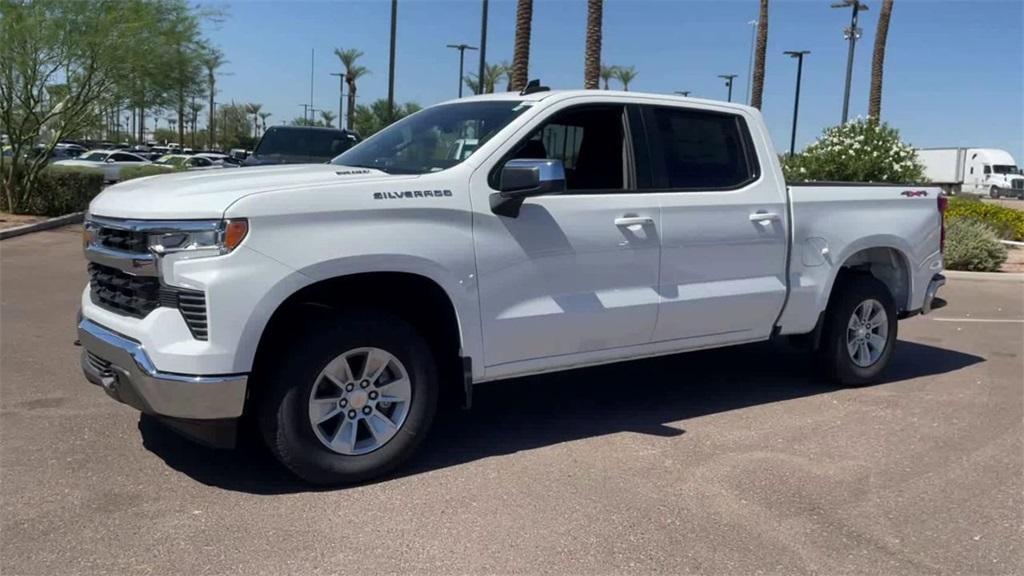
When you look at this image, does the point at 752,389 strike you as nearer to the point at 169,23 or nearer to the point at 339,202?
the point at 339,202

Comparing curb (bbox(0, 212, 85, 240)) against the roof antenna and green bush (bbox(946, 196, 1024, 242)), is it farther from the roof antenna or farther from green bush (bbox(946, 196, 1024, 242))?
green bush (bbox(946, 196, 1024, 242))

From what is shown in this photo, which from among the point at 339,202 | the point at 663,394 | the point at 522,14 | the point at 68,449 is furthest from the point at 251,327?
the point at 522,14

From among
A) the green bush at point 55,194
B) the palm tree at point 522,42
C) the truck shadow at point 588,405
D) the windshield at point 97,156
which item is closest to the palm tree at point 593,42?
the palm tree at point 522,42

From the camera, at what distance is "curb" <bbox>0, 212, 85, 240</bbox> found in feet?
46.5

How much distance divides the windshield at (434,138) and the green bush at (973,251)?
1087cm

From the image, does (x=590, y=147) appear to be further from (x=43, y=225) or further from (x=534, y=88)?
(x=43, y=225)

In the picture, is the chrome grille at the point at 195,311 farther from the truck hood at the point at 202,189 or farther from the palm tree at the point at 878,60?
the palm tree at the point at 878,60

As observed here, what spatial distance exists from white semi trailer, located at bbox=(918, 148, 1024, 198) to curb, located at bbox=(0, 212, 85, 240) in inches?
1951

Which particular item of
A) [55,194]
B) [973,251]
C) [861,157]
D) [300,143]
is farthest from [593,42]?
[55,194]

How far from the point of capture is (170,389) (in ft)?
13.2

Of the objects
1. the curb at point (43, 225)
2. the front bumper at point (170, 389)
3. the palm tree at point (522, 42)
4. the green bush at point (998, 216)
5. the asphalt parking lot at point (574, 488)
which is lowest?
the asphalt parking lot at point (574, 488)

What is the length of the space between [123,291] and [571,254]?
7.49 feet

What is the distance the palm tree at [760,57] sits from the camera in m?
29.6

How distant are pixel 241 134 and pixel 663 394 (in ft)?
272
